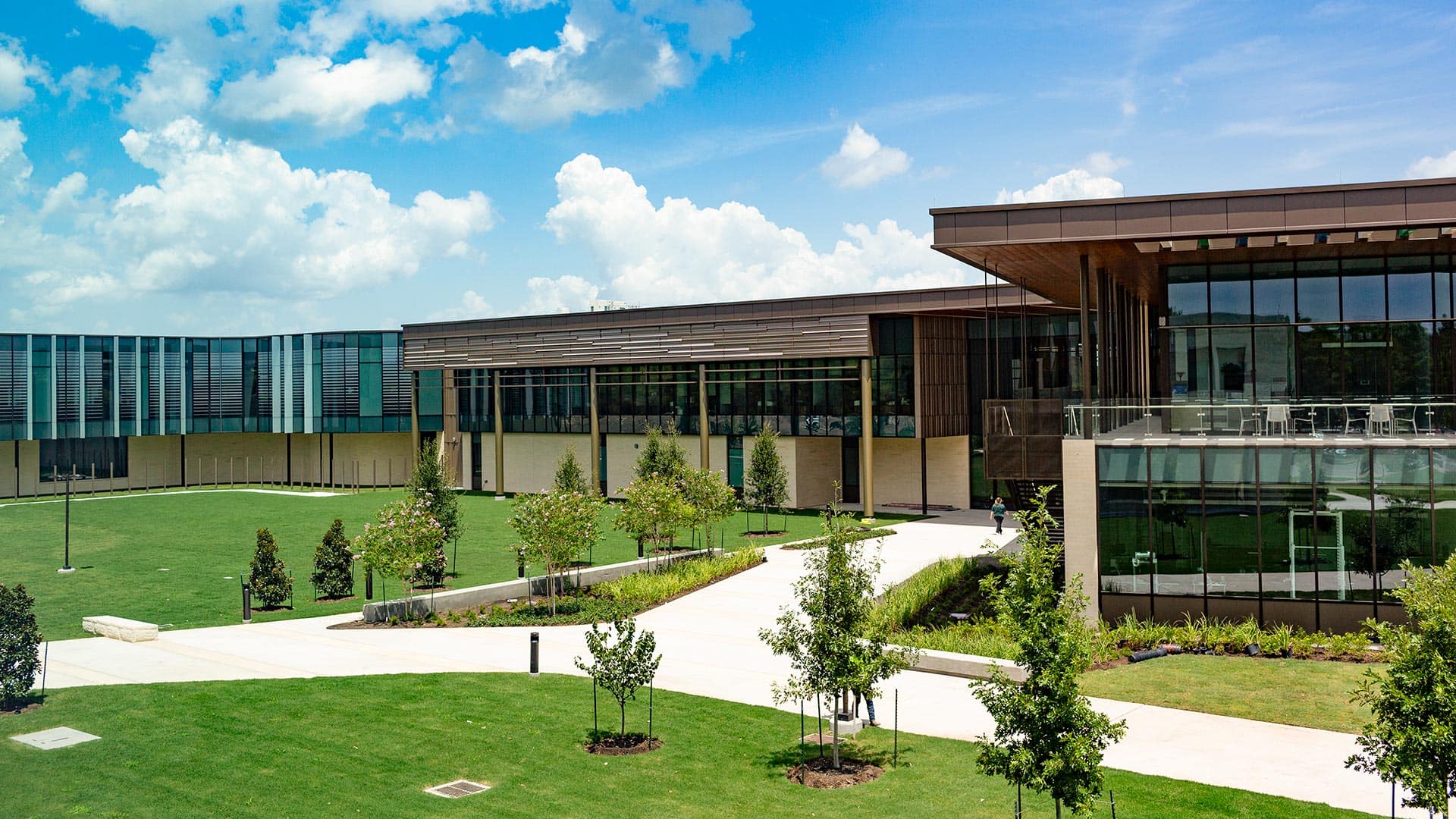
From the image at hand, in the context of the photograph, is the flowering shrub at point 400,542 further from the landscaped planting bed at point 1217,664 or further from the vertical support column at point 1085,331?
the vertical support column at point 1085,331

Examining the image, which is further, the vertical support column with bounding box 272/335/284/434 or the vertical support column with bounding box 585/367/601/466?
the vertical support column with bounding box 272/335/284/434

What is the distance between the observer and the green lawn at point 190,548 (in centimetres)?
2845

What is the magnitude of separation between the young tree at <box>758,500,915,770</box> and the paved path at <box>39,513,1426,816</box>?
2.55m

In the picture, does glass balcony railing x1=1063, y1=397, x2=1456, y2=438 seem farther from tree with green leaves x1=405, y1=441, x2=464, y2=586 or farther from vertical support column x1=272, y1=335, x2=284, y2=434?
vertical support column x1=272, y1=335, x2=284, y2=434

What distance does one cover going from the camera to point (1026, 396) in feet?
150

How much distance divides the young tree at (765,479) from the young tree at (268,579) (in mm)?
21370

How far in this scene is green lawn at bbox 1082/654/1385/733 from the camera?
18344 mm

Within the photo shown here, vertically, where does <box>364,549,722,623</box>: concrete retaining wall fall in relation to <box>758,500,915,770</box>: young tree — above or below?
below

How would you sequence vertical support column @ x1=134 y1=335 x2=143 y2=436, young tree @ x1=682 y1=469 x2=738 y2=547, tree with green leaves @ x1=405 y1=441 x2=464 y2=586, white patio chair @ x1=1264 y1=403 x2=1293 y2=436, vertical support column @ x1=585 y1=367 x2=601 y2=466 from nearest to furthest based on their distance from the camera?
white patio chair @ x1=1264 y1=403 x2=1293 y2=436 → tree with green leaves @ x1=405 y1=441 x2=464 y2=586 → young tree @ x1=682 y1=469 x2=738 y2=547 → vertical support column @ x1=585 y1=367 x2=601 y2=466 → vertical support column @ x1=134 y1=335 x2=143 y2=436

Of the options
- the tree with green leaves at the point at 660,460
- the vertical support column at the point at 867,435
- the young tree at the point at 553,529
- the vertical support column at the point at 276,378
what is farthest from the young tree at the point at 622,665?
the vertical support column at the point at 276,378

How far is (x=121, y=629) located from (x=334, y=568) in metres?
7.26

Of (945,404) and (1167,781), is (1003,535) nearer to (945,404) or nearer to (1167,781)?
(945,404)

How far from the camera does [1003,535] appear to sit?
4306 cm

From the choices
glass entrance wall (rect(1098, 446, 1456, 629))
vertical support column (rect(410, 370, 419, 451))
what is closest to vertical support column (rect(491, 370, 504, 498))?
vertical support column (rect(410, 370, 419, 451))
